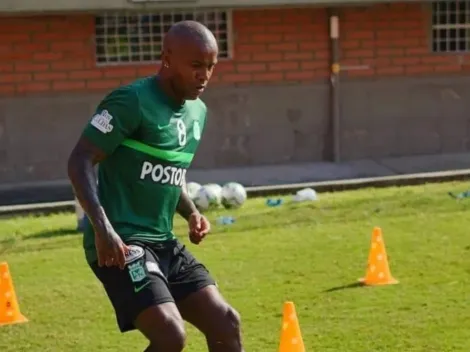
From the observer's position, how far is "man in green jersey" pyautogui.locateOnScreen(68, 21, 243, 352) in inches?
191

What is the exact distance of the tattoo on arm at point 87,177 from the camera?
477 cm

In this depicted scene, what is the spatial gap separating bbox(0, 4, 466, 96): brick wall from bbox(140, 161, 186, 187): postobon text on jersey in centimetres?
1059

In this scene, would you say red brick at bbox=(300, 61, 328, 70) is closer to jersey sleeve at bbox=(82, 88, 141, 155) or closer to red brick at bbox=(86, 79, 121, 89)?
red brick at bbox=(86, 79, 121, 89)

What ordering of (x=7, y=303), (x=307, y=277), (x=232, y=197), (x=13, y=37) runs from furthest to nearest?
(x=13, y=37)
(x=232, y=197)
(x=307, y=277)
(x=7, y=303)

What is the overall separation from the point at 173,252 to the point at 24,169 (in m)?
10.6

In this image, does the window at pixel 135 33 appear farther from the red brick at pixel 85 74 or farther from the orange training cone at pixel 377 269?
the orange training cone at pixel 377 269

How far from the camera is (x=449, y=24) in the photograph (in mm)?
17422

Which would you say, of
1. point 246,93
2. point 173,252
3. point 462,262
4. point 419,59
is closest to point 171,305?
point 173,252

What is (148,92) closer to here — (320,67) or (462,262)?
(462,262)

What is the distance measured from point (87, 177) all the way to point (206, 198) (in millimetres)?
7632

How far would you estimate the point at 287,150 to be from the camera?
16.8 meters

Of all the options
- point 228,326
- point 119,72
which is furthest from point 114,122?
point 119,72

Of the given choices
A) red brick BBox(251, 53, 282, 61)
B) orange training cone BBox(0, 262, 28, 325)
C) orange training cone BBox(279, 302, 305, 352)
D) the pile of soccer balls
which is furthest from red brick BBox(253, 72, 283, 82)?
orange training cone BBox(279, 302, 305, 352)

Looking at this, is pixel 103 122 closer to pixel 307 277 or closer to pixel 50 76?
pixel 307 277
